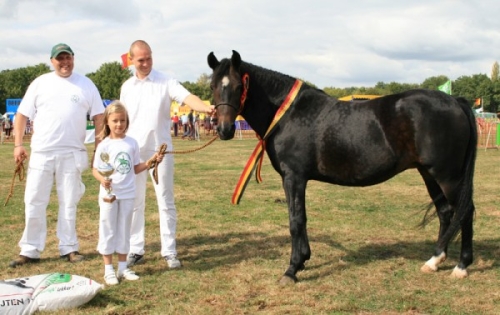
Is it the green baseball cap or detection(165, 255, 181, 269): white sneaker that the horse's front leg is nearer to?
detection(165, 255, 181, 269): white sneaker

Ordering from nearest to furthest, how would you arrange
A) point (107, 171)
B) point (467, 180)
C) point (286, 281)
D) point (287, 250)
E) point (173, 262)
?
1. point (107, 171)
2. point (286, 281)
3. point (467, 180)
4. point (173, 262)
5. point (287, 250)

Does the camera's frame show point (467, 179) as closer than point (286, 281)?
No

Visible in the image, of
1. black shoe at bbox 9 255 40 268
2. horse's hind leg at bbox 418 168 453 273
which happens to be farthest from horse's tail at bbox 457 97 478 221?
black shoe at bbox 9 255 40 268

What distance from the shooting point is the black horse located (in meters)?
4.89

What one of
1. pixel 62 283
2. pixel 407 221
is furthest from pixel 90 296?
pixel 407 221

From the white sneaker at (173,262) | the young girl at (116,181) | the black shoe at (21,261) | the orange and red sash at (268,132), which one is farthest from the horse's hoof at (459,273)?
the black shoe at (21,261)

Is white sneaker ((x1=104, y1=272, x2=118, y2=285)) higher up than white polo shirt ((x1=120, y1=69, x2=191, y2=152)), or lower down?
lower down

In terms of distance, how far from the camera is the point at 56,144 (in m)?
5.46

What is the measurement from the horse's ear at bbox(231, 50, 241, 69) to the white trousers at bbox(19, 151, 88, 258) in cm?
221

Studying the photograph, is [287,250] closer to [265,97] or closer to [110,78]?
[265,97]

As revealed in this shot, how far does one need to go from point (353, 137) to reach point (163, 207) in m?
2.23

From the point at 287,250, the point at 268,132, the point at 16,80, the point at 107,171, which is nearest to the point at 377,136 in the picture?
the point at 268,132

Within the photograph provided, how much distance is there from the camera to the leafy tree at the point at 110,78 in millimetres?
76188

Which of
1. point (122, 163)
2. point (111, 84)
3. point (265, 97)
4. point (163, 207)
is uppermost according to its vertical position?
point (111, 84)
